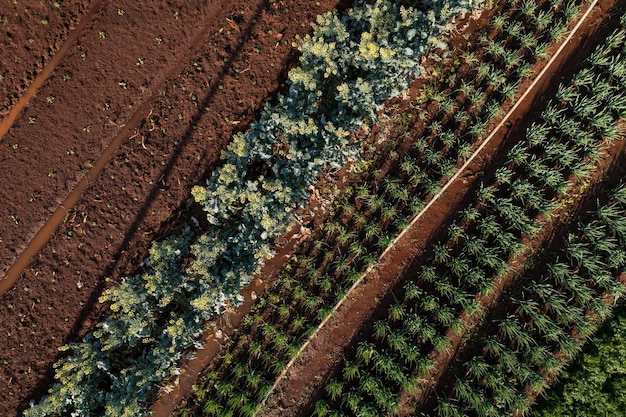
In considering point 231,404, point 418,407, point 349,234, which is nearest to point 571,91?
point 349,234

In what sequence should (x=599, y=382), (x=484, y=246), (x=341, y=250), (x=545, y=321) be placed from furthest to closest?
1. (x=341, y=250)
2. (x=484, y=246)
3. (x=545, y=321)
4. (x=599, y=382)

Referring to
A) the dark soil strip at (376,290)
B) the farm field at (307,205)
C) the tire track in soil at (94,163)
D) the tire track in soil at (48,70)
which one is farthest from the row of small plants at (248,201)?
the tire track in soil at (48,70)

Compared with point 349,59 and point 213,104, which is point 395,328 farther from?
point 213,104

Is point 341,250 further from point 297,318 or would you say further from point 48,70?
point 48,70

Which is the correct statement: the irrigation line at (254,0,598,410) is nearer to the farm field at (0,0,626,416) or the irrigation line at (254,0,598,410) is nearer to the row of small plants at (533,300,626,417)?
the farm field at (0,0,626,416)

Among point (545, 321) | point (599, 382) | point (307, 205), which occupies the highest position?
point (307, 205)

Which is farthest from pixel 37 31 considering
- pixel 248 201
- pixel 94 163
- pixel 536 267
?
pixel 536 267
